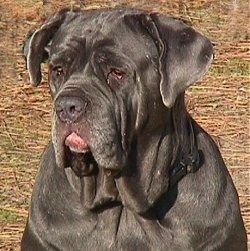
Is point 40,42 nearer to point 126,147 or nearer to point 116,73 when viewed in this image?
point 116,73

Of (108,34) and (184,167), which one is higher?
(108,34)

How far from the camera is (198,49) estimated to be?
480 centimetres

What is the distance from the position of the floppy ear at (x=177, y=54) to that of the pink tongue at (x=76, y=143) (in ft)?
1.32

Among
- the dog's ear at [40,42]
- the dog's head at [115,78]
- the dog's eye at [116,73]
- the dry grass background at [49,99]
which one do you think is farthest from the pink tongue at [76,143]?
the dry grass background at [49,99]

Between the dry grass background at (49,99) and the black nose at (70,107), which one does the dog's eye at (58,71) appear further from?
the dry grass background at (49,99)

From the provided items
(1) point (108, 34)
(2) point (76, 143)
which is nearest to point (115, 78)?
(1) point (108, 34)

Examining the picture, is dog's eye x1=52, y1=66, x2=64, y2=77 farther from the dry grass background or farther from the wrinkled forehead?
the dry grass background

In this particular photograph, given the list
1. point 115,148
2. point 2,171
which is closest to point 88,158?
point 115,148

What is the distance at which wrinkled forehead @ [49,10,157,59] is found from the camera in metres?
4.78

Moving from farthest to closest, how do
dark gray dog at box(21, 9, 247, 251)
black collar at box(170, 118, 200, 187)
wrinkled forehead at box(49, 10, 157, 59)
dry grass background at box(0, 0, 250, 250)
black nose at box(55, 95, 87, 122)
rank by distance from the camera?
dry grass background at box(0, 0, 250, 250) → black collar at box(170, 118, 200, 187) → wrinkled forehead at box(49, 10, 157, 59) → dark gray dog at box(21, 9, 247, 251) → black nose at box(55, 95, 87, 122)

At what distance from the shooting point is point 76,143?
4641mm

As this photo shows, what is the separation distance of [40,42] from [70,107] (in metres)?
0.60

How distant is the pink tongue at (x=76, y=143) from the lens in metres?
4.62

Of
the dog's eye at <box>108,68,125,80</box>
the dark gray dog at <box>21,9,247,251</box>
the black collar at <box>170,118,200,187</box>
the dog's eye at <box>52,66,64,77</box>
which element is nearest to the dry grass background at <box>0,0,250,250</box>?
the dark gray dog at <box>21,9,247,251</box>
